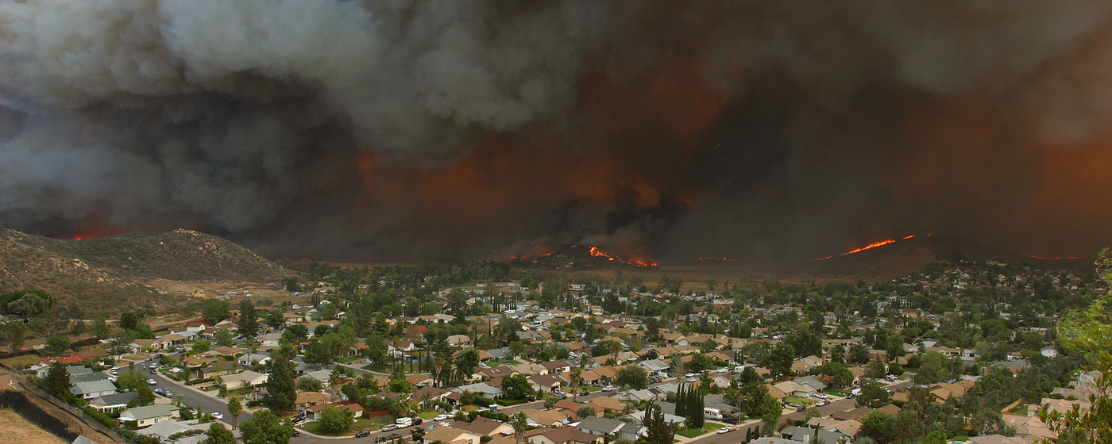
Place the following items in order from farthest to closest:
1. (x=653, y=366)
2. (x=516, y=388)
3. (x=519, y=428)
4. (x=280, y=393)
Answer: (x=653, y=366)
(x=516, y=388)
(x=280, y=393)
(x=519, y=428)

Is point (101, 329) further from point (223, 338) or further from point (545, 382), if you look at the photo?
point (545, 382)

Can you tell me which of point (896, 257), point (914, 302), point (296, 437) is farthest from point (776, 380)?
point (896, 257)

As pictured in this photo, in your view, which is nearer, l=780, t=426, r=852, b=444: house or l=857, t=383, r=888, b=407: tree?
l=780, t=426, r=852, b=444: house

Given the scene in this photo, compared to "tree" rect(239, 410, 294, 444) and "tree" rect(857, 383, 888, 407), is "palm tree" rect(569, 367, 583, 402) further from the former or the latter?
"tree" rect(239, 410, 294, 444)

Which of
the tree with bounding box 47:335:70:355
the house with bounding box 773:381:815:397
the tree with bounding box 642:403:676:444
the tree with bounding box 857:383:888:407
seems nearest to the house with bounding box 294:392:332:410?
the tree with bounding box 642:403:676:444

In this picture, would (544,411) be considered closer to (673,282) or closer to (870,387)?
(870,387)

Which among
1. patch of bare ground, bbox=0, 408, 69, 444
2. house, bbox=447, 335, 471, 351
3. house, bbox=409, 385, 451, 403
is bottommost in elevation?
house, bbox=409, 385, 451, 403

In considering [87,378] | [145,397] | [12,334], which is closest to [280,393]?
[145,397]
